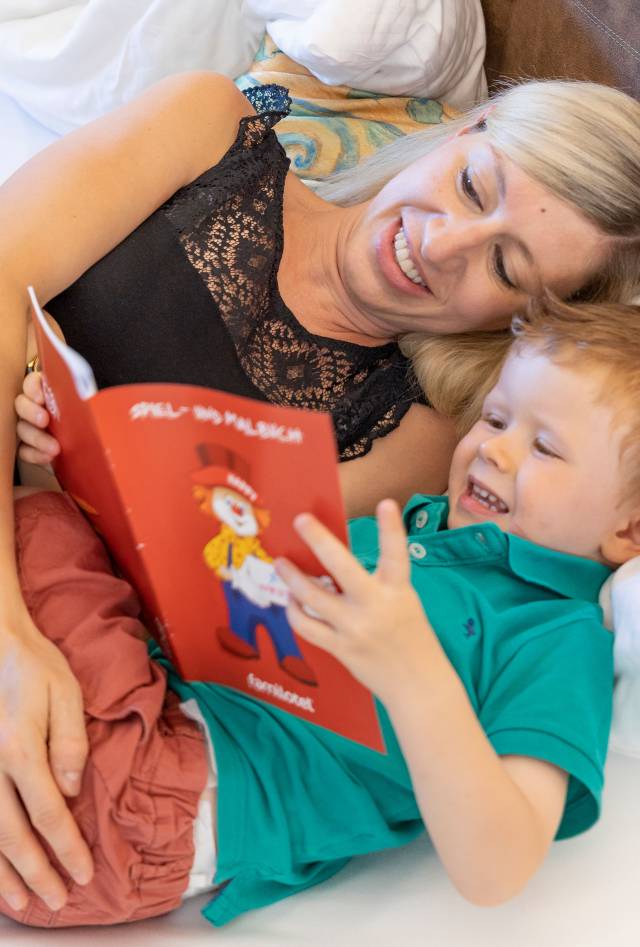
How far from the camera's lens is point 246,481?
0.75 metres

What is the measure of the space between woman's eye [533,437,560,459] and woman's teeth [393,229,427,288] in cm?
35

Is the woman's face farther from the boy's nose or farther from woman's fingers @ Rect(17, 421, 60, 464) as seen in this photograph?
woman's fingers @ Rect(17, 421, 60, 464)

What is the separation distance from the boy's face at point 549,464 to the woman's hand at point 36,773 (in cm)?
50

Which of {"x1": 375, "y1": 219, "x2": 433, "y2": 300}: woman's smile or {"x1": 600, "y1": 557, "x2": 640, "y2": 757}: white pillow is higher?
{"x1": 375, "y1": 219, "x2": 433, "y2": 300}: woman's smile

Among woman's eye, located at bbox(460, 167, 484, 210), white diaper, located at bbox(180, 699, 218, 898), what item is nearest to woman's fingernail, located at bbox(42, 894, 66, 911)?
white diaper, located at bbox(180, 699, 218, 898)

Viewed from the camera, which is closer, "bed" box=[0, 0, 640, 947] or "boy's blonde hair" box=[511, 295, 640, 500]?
"bed" box=[0, 0, 640, 947]

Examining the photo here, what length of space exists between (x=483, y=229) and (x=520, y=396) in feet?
0.84

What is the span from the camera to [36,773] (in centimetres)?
91

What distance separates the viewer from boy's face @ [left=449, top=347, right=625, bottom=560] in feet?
3.57

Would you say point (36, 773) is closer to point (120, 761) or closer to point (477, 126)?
point (120, 761)

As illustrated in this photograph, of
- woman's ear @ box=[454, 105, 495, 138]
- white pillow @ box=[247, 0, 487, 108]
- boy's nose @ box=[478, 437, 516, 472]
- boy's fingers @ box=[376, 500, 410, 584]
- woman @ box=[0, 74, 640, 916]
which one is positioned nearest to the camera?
boy's fingers @ box=[376, 500, 410, 584]

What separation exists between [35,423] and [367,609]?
469 millimetres

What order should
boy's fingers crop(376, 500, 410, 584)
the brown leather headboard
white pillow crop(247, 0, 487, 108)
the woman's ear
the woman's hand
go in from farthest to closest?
white pillow crop(247, 0, 487, 108) → the brown leather headboard → the woman's ear → the woman's hand → boy's fingers crop(376, 500, 410, 584)

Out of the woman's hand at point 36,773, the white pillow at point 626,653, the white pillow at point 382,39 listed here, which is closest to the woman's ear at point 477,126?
the white pillow at point 382,39
